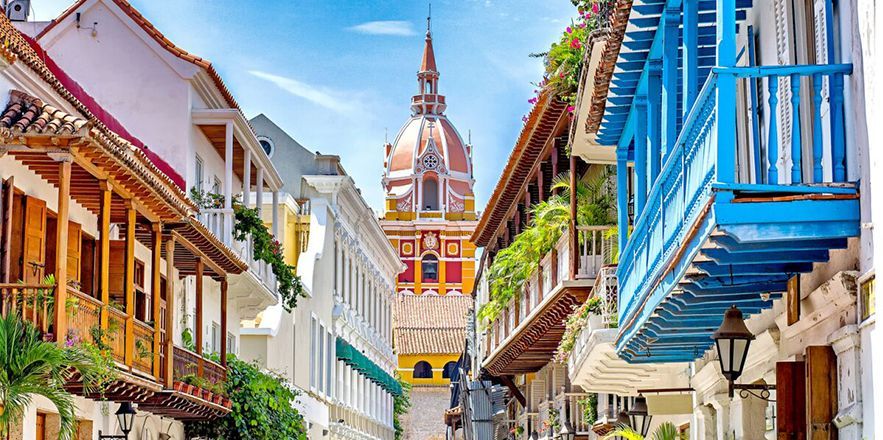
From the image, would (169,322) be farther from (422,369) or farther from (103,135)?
(422,369)

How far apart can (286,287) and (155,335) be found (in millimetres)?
10750

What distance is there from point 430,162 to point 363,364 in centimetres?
5577

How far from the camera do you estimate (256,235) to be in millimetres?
28062

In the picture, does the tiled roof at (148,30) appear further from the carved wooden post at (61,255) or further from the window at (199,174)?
the carved wooden post at (61,255)

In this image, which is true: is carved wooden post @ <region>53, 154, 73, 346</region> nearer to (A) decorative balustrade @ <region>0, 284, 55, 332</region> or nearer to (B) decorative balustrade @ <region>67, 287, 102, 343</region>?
(A) decorative balustrade @ <region>0, 284, 55, 332</region>

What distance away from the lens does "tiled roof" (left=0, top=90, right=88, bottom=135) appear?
15.3 metres

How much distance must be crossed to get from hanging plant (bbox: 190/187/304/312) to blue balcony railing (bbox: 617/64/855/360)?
1459 centimetres

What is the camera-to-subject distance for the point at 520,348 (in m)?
31.6

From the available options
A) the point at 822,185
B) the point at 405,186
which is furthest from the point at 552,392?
the point at 405,186

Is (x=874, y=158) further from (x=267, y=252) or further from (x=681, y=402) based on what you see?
(x=267, y=252)

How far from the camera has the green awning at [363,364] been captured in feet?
153

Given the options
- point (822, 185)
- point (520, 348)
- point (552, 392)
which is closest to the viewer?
point (822, 185)

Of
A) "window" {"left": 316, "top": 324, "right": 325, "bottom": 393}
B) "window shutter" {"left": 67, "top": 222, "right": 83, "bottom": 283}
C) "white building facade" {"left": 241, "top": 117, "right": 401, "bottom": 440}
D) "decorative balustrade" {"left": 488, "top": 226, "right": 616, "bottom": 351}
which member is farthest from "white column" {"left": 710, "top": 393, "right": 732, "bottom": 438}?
"window" {"left": 316, "top": 324, "right": 325, "bottom": 393}

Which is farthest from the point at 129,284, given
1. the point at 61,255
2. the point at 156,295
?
the point at 61,255
